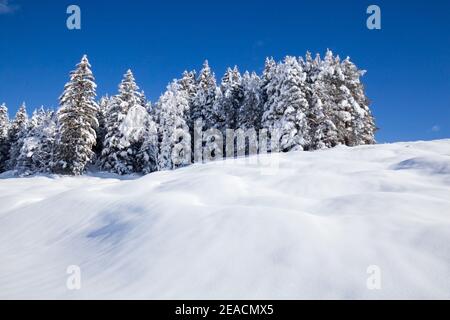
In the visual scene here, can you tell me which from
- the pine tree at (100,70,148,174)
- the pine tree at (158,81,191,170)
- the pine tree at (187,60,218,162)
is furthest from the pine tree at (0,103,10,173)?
the pine tree at (187,60,218,162)

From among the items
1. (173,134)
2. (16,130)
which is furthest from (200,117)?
(16,130)

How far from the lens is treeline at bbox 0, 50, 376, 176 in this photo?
33.0 meters

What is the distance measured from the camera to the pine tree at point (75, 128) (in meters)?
35.3

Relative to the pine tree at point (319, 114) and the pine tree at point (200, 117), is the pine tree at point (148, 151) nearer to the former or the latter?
the pine tree at point (200, 117)

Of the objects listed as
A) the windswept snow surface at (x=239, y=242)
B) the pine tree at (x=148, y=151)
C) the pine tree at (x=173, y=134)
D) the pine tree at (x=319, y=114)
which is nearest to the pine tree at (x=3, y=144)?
the pine tree at (x=148, y=151)

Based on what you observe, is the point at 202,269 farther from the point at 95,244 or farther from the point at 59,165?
the point at 59,165

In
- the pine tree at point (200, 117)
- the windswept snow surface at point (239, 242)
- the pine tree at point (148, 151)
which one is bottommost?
the windswept snow surface at point (239, 242)

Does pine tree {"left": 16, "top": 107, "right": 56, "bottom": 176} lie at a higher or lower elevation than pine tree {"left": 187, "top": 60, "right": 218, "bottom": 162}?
lower

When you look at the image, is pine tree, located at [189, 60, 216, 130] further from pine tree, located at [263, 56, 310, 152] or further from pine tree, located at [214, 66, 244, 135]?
pine tree, located at [263, 56, 310, 152]

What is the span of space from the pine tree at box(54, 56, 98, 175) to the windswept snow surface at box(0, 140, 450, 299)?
84.5 feet

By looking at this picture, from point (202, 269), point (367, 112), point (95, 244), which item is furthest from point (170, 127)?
point (202, 269)

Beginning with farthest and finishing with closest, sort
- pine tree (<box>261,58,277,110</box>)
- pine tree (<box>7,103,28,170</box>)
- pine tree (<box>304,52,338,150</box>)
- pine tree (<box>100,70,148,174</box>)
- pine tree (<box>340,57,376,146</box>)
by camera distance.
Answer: pine tree (<box>7,103,28,170</box>), pine tree (<box>100,70,148,174</box>), pine tree (<box>261,58,277,110</box>), pine tree (<box>340,57,376,146</box>), pine tree (<box>304,52,338,150</box>)

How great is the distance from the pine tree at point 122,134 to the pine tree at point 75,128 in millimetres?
3091
